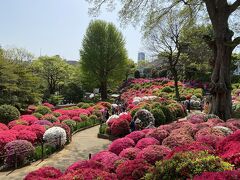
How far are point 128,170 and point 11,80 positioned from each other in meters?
19.7

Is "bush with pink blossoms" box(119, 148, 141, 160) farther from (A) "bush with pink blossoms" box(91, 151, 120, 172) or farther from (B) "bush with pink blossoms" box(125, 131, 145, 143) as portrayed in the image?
(B) "bush with pink blossoms" box(125, 131, 145, 143)

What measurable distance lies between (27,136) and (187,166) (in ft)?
36.0

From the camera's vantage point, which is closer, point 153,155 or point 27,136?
point 153,155

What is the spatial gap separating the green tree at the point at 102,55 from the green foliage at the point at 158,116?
90.9 ft

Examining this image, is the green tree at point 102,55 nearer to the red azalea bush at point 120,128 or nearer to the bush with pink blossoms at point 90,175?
the red azalea bush at point 120,128

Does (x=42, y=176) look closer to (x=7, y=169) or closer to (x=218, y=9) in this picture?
(x=7, y=169)

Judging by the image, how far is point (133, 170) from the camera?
7.57 m

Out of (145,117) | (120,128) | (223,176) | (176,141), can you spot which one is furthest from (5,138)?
(223,176)

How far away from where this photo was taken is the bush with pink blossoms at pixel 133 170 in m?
7.43

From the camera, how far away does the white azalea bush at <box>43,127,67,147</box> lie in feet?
52.1

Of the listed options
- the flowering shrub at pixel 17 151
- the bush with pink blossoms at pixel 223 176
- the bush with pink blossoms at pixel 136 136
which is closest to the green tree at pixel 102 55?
the flowering shrub at pixel 17 151

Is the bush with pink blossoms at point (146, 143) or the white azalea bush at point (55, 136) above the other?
the bush with pink blossoms at point (146, 143)

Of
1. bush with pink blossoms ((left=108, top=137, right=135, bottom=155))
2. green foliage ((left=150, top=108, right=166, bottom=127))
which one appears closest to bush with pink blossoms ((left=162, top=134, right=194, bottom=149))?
bush with pink blossoms ((left=108, top=137, right=135, bottom=155))

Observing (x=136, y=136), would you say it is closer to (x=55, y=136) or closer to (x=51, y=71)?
(x=55, y=136)
